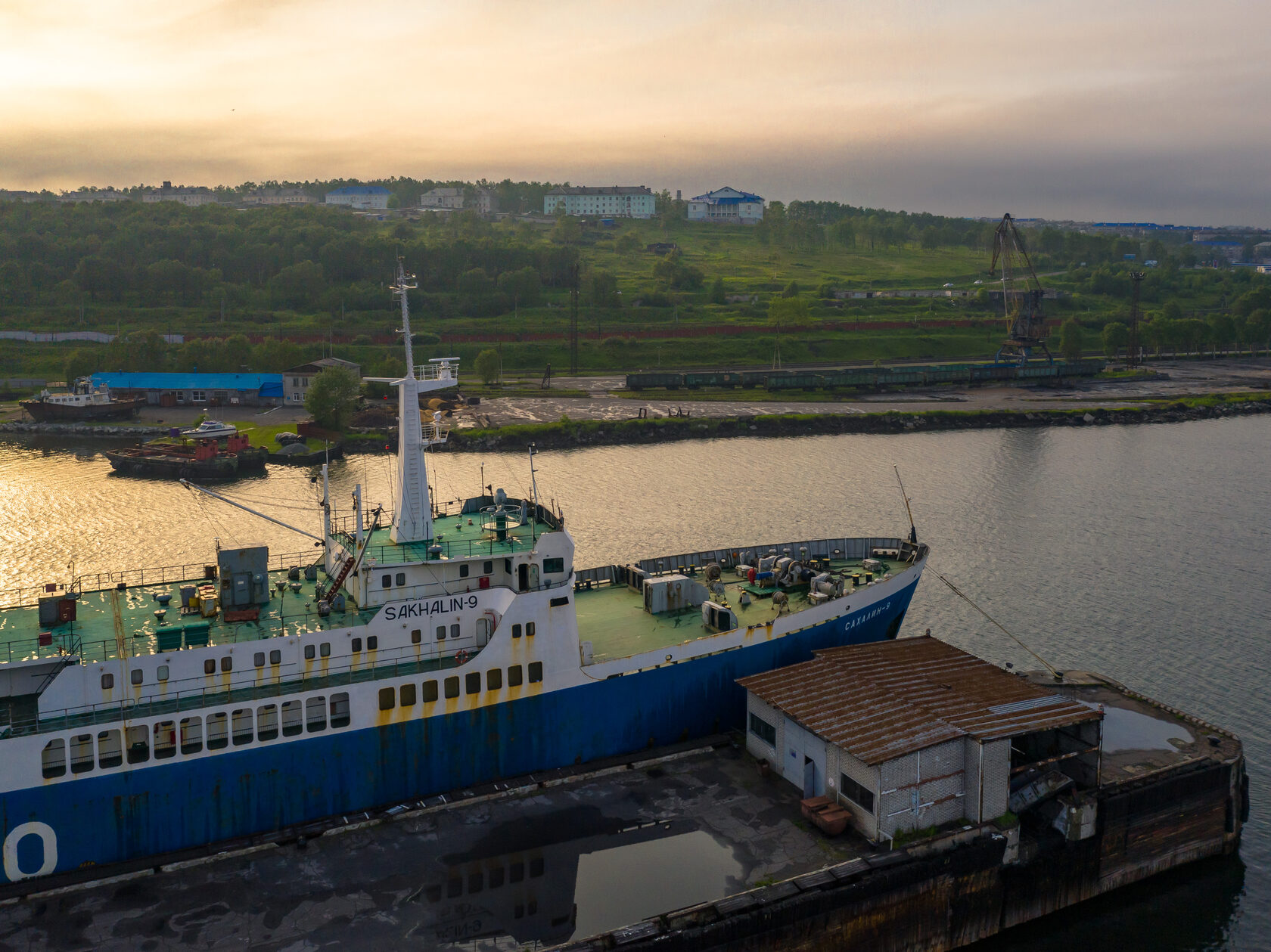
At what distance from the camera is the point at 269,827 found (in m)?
20.9

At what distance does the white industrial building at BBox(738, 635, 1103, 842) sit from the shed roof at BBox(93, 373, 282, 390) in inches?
2757

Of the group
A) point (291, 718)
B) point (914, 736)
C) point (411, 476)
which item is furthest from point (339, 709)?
point (914, 736)

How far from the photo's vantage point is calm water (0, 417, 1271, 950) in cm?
2752

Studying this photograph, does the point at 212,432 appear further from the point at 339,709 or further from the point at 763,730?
the point at 763,730

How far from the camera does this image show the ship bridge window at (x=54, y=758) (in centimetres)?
1896

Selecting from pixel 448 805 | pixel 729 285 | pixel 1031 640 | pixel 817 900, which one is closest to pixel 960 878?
pixel 817 900

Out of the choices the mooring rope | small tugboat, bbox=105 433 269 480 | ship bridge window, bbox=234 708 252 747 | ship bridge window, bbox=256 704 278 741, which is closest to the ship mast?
ship bridge window, bbox=256 704 278 741

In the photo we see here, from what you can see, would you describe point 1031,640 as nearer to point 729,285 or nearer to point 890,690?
point 890,690

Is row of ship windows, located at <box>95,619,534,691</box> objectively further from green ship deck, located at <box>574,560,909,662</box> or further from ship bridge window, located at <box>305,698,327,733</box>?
green ship deck, located at <box>574,560,909,662</box>

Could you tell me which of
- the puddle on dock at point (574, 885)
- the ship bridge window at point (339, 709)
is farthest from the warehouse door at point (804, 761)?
the ship bridge window at point (339, 709)

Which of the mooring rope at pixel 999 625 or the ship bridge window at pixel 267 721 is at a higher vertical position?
the ship bridge window at pixel 267 721

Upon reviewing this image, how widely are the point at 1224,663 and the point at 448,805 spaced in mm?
26907

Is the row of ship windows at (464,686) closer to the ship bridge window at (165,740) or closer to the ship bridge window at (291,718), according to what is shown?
the ship bridge window at (291,718)

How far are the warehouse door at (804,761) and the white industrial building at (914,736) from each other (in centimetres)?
3
